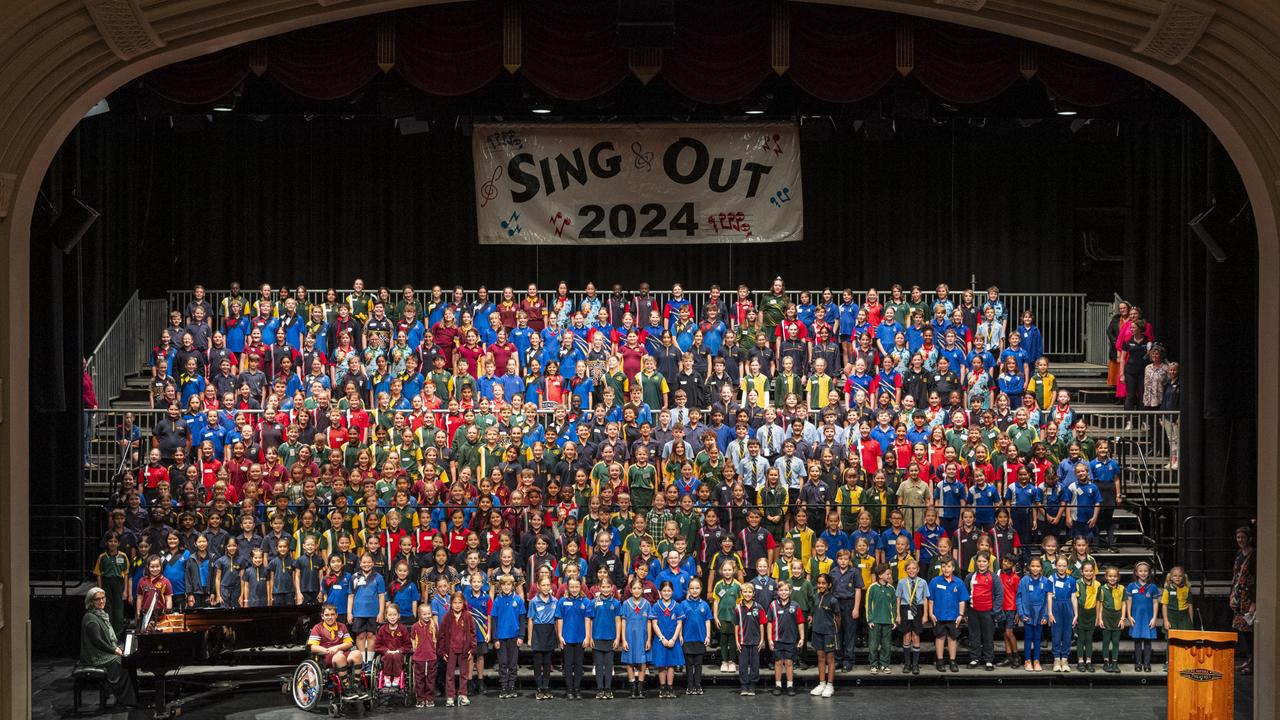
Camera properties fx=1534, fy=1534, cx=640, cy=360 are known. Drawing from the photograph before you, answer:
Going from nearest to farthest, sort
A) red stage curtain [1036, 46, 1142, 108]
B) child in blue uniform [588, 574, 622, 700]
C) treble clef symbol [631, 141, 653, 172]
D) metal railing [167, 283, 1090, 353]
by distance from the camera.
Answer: red stage curtain [1036, 46, 1142, 108]
child in blue uniform [588, 574, 622, 700]
treble clef symbol [631, 141, 653, 172]
metal railing [167, 283, 1090, 353]

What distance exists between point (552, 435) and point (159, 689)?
17.9 ft

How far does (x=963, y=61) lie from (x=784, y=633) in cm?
603

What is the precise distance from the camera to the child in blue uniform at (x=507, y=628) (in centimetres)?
1502

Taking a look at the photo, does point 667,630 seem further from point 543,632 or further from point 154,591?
point 154,591

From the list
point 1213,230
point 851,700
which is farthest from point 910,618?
point 1213,230

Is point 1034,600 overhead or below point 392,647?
overhead

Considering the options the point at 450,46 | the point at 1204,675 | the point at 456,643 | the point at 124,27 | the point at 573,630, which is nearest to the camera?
the point at 124,27

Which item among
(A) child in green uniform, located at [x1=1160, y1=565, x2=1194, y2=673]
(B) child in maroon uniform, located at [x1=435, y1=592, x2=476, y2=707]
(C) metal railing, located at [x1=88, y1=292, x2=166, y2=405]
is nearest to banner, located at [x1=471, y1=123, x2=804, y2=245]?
(C) metal railing, located at [x1=88, y1=292, x2=166, y2=405]

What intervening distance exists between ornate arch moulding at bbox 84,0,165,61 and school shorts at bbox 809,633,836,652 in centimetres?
884

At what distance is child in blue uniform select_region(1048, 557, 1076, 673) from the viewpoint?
15445 mm

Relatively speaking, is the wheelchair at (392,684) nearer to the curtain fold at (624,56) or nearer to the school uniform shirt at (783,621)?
the school uniform shirt at (783,621)

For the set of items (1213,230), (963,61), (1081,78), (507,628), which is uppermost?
(963,61)

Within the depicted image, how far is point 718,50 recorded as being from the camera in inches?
456

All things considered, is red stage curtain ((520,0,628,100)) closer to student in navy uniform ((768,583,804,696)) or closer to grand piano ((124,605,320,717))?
grand piano ((124,605,320,717))
